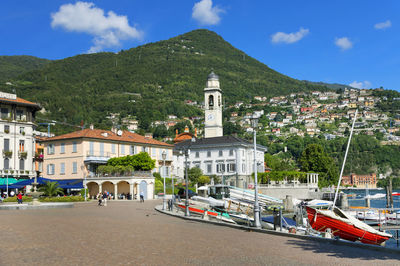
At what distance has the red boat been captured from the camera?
20.6m

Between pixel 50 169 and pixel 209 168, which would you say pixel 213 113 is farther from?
pixel 50 169

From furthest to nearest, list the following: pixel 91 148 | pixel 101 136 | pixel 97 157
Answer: pixel 101 136 < pixel 97 157 < pixel 91 148

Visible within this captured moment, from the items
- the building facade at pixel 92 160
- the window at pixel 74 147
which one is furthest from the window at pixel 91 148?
the window at pixel 74 147

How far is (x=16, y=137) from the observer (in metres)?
59.8

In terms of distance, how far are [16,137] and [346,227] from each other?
49.4m

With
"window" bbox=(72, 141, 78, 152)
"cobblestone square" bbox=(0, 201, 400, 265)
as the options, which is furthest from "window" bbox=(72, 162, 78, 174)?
"cobblestone square" bbox=(0, 201, 400, 265)

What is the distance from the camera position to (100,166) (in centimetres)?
5919

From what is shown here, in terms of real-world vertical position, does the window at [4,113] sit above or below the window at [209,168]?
above

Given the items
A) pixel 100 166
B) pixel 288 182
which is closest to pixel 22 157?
pixel 100 166

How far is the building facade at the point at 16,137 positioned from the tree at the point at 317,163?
53602 mm

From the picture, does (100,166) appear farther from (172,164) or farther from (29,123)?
(172,164)

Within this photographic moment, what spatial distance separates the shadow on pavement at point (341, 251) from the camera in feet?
45.1

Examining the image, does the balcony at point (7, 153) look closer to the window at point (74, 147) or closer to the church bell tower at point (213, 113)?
the window at point (74, 147)

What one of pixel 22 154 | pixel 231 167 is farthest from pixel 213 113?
pixel 22 154
